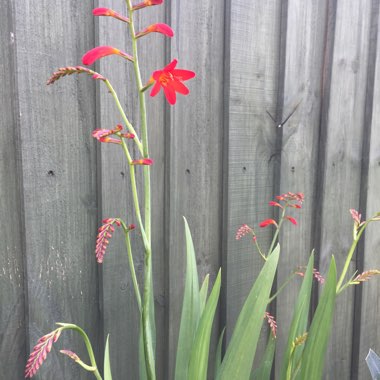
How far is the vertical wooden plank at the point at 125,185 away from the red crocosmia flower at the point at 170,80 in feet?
1.30

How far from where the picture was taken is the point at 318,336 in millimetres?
757

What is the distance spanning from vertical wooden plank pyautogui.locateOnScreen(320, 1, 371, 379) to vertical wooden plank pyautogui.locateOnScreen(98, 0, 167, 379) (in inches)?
26.2

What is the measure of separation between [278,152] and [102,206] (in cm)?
63

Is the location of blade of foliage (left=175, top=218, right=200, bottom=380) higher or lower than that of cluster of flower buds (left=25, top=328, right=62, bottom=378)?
lower

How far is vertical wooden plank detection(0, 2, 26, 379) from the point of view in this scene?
87cm

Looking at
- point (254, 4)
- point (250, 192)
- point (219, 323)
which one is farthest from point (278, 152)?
point (219, 323)

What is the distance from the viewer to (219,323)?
1.28 m

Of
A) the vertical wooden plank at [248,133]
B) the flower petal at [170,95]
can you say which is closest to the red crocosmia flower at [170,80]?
the flower petal at [170,95]

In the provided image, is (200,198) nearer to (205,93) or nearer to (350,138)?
(205,93)

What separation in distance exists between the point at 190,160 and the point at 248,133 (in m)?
0.23

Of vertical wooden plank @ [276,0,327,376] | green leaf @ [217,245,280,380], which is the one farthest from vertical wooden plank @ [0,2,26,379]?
vertical wooden plank @ [276,0,327,376]

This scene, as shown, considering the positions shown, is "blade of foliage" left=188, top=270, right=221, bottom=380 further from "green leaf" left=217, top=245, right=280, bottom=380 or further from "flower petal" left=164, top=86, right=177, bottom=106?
"flower petal" left=164, top=86, right=177, bottom=106

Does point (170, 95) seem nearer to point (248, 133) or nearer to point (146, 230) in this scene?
point (146, 230)

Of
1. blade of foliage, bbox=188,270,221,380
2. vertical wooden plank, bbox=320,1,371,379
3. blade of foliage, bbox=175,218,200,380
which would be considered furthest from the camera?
vertical wooden plank, bbox=320,1,371,379
